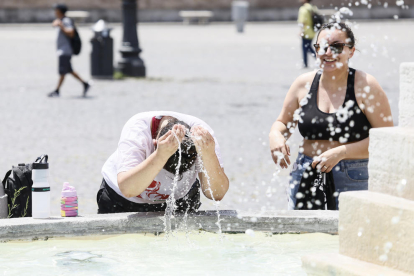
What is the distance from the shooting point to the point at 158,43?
2552 cm

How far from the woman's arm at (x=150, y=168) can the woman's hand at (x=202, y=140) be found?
0.10 m

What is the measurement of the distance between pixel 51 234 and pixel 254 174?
129 inches

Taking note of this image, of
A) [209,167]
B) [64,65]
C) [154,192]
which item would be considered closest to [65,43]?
[64,65]

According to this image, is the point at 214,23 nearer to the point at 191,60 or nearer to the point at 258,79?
the point at 191,60

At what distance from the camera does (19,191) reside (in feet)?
14.2

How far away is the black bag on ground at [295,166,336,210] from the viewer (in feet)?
13.2

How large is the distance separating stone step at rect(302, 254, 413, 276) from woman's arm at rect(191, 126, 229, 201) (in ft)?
2.64

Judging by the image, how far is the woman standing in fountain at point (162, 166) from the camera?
366 cm

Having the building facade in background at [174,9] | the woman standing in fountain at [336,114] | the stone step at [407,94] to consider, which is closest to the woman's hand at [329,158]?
the woman standing in fountain at [336,114]

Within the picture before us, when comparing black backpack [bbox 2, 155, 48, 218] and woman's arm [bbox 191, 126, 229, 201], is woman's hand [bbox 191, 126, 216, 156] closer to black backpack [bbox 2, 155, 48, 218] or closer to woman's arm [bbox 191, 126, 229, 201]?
woman's arm [bbox 191, 126, 229, 201]

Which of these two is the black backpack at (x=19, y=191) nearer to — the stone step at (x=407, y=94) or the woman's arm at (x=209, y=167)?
the woman's arm at (x=209, y=167)

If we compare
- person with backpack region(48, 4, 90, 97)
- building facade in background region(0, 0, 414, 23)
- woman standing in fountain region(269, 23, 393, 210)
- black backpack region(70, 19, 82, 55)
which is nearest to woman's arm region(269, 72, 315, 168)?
woman standing in fountain region(269, 23, 393, 210)

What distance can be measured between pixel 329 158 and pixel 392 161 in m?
0.98

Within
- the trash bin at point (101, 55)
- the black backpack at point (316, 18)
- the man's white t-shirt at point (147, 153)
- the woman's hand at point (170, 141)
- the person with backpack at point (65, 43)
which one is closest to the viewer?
the woman's hand at point (170, 141)
